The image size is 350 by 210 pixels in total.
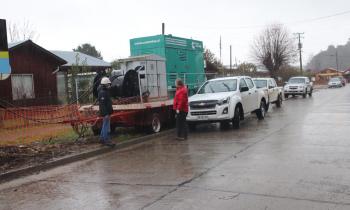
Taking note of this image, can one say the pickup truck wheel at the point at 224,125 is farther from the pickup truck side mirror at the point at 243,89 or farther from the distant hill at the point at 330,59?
the distant hill at the point at 330,59

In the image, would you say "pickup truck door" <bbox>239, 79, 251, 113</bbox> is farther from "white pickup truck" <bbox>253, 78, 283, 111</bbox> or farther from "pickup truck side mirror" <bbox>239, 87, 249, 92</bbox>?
"white pickup truck" <bbox>253, 78, 283, 111</bbox>

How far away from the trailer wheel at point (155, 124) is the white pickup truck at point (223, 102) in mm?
1036

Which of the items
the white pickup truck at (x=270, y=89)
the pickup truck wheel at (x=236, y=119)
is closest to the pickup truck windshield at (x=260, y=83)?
the white pickup truck at (x=270, y=89)

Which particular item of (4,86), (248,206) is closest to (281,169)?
(248,206)

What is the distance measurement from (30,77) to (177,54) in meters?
11.5

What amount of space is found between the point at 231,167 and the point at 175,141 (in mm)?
4761

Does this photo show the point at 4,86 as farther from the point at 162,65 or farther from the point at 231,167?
the point at 231,167

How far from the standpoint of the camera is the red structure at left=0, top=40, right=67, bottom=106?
25469 millimetres

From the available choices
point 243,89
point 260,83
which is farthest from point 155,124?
point 260,83

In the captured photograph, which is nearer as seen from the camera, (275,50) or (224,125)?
(224,125)

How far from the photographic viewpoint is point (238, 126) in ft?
53.3

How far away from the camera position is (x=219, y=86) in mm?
17344

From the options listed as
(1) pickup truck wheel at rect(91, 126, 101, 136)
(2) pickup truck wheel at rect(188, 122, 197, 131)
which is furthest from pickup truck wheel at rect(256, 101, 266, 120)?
(1) pickup truck wheel at rect(91, 126, 101, 136)

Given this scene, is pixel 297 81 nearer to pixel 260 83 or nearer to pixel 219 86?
pixel 260 83
